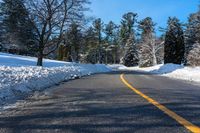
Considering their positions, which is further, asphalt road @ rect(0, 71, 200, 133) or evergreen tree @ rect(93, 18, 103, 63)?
evergreen tree @ rect(93, 18, 103, 63)

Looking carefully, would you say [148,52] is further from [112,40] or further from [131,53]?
[112,40]

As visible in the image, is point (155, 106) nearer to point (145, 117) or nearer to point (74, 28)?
point (145, 117)

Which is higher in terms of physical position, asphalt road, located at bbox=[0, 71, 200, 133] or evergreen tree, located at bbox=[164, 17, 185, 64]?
evergreen tree, located at bbox=[164, 17, 185, 64]

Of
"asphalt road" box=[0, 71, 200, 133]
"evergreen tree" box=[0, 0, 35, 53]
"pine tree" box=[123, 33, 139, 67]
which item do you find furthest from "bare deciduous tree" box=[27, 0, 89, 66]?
"pine tree" box=[123, 33, 139, 67]

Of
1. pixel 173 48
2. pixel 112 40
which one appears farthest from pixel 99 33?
pixel 173 48

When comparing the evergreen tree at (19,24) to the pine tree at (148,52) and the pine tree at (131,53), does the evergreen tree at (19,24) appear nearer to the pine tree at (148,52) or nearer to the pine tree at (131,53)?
the pine tree at (148,52)

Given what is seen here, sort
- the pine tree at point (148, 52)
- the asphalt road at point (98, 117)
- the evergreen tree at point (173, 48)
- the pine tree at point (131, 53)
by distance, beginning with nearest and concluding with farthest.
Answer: the asphalt road at point (98, 117) < the evergreen tree at point (173, 48) < the pine tree at point (148, 52) < the pine tree at point (131, 53)

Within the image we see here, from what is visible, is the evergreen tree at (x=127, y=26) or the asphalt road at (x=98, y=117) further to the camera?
the evergreen tree at (x=127, y=26)

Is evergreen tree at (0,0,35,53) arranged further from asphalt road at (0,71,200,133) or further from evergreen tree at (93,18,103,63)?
evergreen tree at (93,18,103,63)

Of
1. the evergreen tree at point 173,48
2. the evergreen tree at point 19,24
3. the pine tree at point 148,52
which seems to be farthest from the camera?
the pine tree at point 148,52

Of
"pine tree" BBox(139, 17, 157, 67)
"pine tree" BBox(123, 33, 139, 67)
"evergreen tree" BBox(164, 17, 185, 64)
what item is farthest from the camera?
"pine tree" BBox(123, 33, 139, 67)

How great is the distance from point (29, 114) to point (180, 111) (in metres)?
2.88

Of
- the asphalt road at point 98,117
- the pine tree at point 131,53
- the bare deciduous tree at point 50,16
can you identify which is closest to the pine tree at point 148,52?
the pine tree at point 131,53

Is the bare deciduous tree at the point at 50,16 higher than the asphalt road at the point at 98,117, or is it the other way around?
the bare deciduous tree at the point at 50,16
